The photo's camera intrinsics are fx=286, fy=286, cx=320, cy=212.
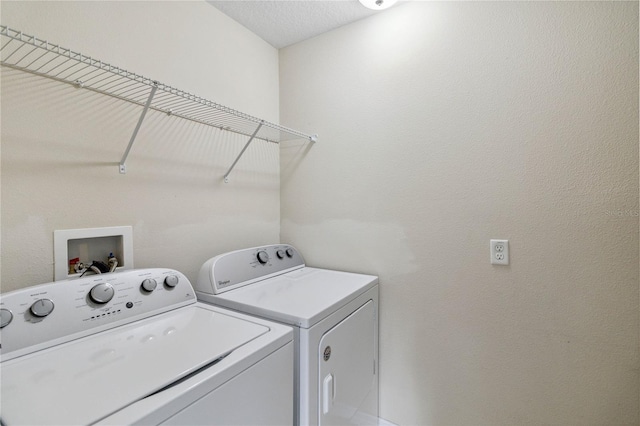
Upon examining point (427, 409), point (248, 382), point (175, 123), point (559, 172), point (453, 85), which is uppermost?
point (453, 85)

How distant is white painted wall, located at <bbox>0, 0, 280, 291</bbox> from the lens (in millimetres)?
1042

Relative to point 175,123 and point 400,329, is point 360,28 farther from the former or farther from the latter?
point 400,329

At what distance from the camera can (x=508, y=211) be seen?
1.39 meters

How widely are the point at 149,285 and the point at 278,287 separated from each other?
1.99 feet

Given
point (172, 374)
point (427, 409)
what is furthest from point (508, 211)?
Answer: point (172, 374)

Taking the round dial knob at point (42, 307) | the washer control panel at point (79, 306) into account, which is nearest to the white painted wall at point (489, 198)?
the washer control panel at point (79, 306)

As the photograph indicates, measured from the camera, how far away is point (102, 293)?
1039 mm

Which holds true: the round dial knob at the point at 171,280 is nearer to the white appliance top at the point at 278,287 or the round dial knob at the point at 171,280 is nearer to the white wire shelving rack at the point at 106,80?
the white appliance top at the point at 278,287

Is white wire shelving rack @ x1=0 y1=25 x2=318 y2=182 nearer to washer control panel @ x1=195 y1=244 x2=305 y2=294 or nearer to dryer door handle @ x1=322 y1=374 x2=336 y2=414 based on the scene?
washer control panel @ x1=195 y1=244 x2=305 y2=294

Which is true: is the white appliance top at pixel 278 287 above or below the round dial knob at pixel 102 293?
below

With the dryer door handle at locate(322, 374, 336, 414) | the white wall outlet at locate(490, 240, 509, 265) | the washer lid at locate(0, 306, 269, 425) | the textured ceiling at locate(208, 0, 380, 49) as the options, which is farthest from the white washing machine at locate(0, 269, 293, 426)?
the textured ceiling at locate(208, 0, 380, 49)

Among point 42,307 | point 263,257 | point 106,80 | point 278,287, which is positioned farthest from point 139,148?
point 278,287

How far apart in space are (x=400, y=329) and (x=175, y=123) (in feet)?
5.58

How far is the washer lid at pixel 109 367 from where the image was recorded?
0.64 metres
